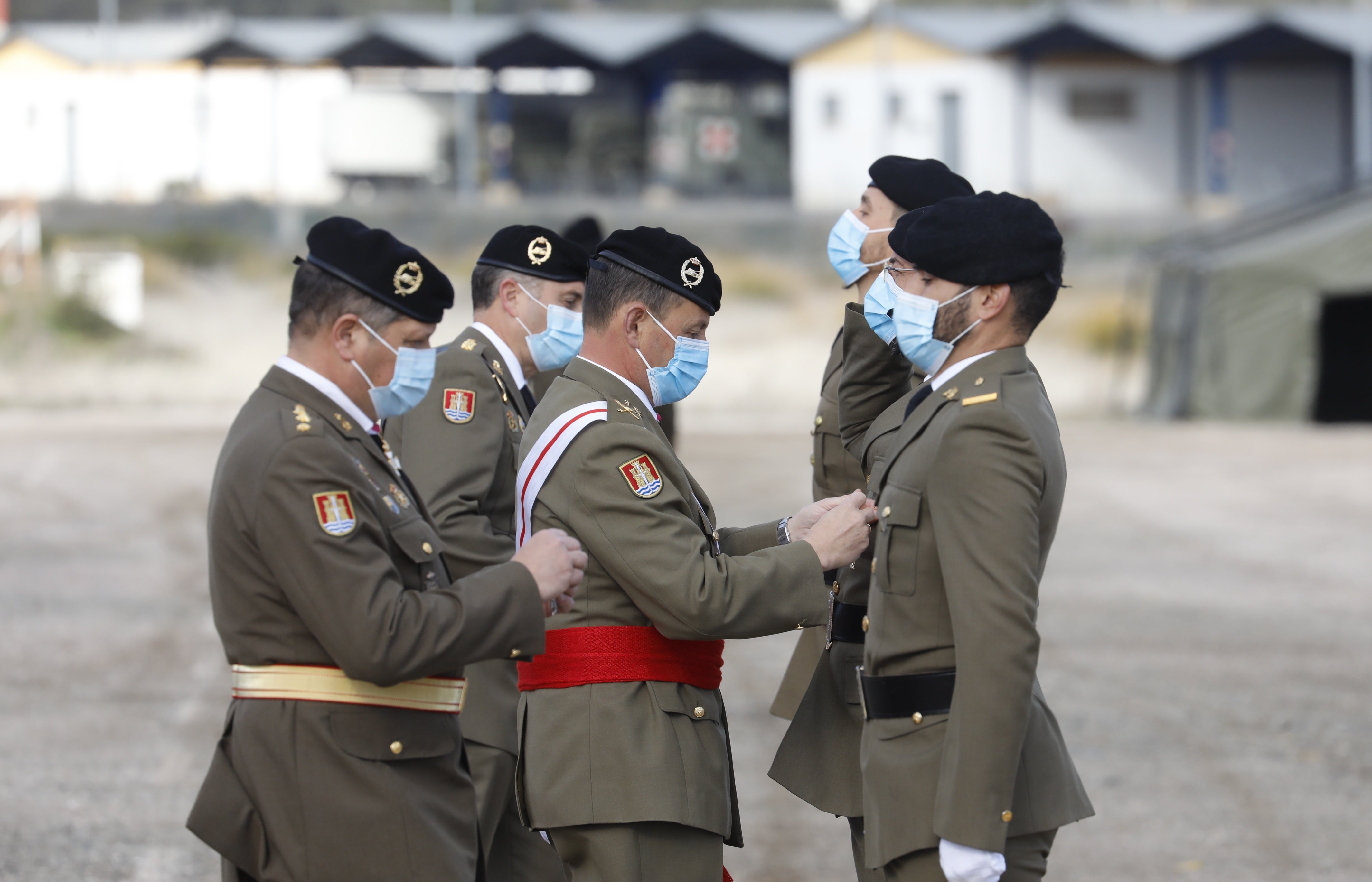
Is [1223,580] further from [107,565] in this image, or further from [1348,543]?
[107,565]

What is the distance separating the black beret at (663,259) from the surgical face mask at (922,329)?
0.37m

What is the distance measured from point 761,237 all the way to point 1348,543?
23.6 m

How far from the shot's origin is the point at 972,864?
2.62 meters

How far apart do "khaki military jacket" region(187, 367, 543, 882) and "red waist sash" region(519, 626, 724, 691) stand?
230 mm

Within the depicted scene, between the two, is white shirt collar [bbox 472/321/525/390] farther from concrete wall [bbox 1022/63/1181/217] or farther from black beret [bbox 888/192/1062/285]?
concrete wall [bbox 1022/63/1181/217]

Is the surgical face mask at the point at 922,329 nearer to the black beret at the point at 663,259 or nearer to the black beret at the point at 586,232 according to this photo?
the black beret at the point at 663,259

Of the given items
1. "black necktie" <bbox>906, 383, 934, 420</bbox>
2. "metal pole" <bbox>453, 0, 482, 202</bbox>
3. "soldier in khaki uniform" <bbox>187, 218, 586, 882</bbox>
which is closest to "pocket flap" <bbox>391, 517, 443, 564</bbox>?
"soldier in khaki uniform" <bbox>187, 218, 586, 882</bbox>

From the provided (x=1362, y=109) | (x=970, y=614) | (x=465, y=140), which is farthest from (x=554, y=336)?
(x=1362, y=109)

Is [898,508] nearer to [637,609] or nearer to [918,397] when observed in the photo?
[918,397]

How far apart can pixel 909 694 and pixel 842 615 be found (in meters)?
0.64

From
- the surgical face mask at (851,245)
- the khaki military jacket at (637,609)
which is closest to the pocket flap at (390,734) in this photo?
the khaki military jacket at (637,609)

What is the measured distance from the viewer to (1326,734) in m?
6.95

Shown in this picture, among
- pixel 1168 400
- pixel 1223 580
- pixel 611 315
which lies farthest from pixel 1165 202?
pixel 611 315

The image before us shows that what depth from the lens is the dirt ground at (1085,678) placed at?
5488mm
